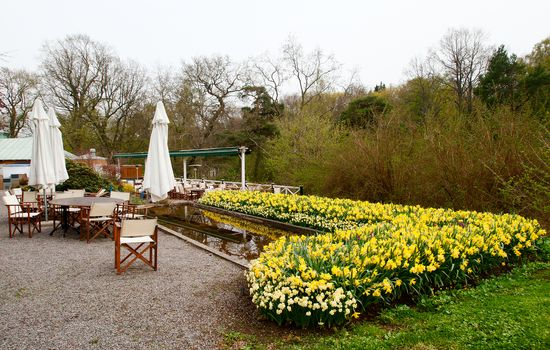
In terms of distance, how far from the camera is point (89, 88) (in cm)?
2861

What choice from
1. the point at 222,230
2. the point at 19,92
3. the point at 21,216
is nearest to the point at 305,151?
the point at 222,230

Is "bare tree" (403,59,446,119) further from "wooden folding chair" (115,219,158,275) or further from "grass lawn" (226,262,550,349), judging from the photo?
"wooden folding chair" (115,219,158,275)

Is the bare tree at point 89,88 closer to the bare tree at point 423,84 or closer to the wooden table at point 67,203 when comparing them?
the wooden table at point 67,203

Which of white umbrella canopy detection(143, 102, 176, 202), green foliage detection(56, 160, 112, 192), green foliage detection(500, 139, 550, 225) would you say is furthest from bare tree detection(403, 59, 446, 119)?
white umbrella canopy detection(143, 102, 176, 202)

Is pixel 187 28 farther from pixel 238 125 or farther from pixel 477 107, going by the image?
pixel 238 125

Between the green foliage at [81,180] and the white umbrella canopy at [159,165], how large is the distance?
9009 mm

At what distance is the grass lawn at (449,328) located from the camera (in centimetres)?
331

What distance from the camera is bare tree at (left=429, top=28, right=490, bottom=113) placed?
2394 centimetres

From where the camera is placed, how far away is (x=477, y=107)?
31.5 ft

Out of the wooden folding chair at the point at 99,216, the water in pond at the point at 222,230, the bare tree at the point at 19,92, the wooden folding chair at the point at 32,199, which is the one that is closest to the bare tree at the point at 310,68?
the water in pond at the point at 222,230

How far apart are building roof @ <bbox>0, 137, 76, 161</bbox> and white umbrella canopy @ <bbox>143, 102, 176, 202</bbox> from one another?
1972cm

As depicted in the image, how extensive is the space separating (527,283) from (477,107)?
6.00 metres

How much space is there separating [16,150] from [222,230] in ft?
74.6

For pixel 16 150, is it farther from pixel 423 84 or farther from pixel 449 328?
pixel 449 328
